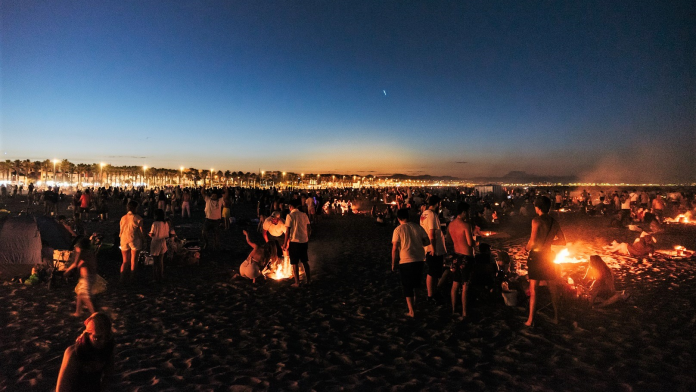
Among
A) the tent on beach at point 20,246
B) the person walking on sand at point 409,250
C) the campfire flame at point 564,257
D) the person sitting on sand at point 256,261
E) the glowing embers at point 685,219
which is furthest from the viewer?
the glowing embers at point 685,219

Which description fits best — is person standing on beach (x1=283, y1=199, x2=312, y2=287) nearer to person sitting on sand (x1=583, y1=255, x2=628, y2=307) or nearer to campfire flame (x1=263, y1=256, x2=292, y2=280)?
campfire flame (x1=263, y1=256, x2=292, y2=280)

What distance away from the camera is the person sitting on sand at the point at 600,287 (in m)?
5.95

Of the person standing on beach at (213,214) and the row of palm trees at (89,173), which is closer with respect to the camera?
the person standing on beach at (213,214)

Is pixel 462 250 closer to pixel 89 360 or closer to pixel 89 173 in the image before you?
pixel 89 360

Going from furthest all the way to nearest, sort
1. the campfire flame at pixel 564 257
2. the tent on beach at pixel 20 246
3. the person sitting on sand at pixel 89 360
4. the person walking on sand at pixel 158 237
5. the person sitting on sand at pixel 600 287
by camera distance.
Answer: the campfire flame at pixel 564 257 < the tent on beach at pixel 20 246 < the person walking on sand at pixel 158 237 < the person sitting on sand at pixel 600 287 < the person sitting on sand at pixel 89 360

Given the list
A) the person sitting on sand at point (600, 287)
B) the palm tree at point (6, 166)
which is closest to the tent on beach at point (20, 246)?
the person sitting on sand at point (600, 287)

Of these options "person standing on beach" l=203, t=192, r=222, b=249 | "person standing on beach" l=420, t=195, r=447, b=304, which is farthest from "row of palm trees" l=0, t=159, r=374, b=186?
"person standing on beach" l=420, t=195, r=447, b=304

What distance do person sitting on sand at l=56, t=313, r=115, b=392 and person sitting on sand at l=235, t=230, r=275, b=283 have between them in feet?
16.1

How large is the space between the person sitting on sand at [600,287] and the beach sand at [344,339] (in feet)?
0.48

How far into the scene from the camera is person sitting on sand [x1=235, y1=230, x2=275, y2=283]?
745 cm

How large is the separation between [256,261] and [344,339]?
334 cm

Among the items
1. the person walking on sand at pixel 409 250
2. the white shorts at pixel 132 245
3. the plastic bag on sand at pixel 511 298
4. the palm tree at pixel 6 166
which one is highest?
the palm tree at pixel 6 166

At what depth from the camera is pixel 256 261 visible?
7582mm

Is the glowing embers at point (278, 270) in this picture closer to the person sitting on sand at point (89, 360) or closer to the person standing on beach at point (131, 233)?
the person standing on beach at point (131, 233)
